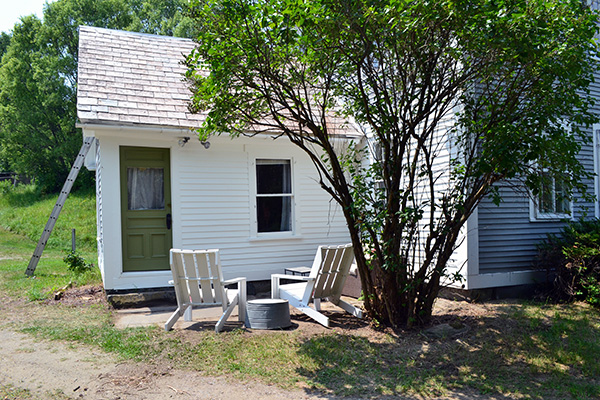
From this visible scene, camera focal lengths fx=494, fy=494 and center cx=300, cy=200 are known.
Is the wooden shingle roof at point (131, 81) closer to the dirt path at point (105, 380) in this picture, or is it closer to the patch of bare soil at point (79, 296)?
the patch of bare soil at point (79, 296)

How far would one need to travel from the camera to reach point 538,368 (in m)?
4.93

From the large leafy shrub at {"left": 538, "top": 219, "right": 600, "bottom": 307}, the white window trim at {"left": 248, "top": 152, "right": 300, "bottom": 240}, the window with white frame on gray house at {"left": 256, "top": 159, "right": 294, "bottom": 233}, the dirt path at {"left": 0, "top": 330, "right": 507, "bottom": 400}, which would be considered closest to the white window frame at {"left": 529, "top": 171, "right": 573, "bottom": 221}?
the large leafy shrub at {"left": 538, "top": 219, "right": 600, "bottom": 307}

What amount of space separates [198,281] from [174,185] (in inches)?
115

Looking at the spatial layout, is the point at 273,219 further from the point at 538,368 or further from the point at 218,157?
the point at 538,368

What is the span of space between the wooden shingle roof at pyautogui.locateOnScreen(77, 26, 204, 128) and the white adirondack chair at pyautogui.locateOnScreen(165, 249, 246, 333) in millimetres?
2927

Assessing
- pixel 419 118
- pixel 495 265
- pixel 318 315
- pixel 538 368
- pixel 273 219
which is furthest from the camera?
pixel 273 219

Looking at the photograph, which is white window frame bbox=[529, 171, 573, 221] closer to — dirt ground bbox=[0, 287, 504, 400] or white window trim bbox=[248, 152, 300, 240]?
dirt ground bbox=[0, 287, 504, 400]

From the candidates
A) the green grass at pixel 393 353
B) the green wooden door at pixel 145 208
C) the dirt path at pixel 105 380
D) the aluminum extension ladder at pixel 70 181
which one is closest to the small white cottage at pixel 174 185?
the green wooden door at pixel 145 208

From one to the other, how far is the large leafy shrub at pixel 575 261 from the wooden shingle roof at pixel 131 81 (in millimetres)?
6334

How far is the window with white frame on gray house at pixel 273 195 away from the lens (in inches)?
381

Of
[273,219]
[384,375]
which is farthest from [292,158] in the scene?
[384,375]

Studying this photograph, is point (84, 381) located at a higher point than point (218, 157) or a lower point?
lower

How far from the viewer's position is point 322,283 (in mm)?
6895

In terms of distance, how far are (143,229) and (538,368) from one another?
6475mm
